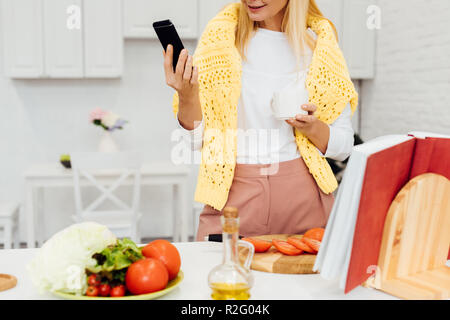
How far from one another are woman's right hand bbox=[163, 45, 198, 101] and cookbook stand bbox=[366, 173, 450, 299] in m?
0.57

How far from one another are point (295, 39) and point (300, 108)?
0.96ft

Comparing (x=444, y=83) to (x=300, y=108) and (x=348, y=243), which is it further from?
(x=348, y=243)

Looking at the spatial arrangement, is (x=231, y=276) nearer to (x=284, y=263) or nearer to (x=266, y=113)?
(x=284, y=263)

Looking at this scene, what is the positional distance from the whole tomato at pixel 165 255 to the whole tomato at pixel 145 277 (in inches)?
1.5

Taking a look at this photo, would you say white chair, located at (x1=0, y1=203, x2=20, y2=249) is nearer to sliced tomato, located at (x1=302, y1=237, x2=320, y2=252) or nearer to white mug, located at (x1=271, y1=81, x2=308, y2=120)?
white mug, located at (x1=271, y1=81, x2=308, y2=120)

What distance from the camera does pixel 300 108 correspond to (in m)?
1.37

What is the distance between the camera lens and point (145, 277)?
88 cm

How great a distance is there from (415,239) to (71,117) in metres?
3.25

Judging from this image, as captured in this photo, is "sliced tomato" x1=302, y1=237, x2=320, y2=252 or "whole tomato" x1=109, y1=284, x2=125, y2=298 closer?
"whole tomato" x1=109, y1=284, x2=125, y2=298

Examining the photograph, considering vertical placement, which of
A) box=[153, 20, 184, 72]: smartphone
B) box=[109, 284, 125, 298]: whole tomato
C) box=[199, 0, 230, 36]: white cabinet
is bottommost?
box=[109, 284, 125, 298]: whole tomato

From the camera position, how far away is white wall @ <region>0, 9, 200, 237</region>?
3.78m

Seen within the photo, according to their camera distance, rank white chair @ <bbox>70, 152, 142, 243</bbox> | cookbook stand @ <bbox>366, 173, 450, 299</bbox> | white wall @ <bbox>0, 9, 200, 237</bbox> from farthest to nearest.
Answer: white wall @ <bbox>0, 9, 200, 237</bbox> → white chair @ <bbox>70, 152, 142, 243</bbox> → cookbook stand @ <bbox>366, 173, 450, 299</bbox>

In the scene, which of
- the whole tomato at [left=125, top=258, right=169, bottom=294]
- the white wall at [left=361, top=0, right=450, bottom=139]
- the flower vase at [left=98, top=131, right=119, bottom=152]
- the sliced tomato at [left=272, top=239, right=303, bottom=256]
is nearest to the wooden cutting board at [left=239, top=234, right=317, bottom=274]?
the sliced tomato at [left=272, top=239, right=303, bottom=256]
